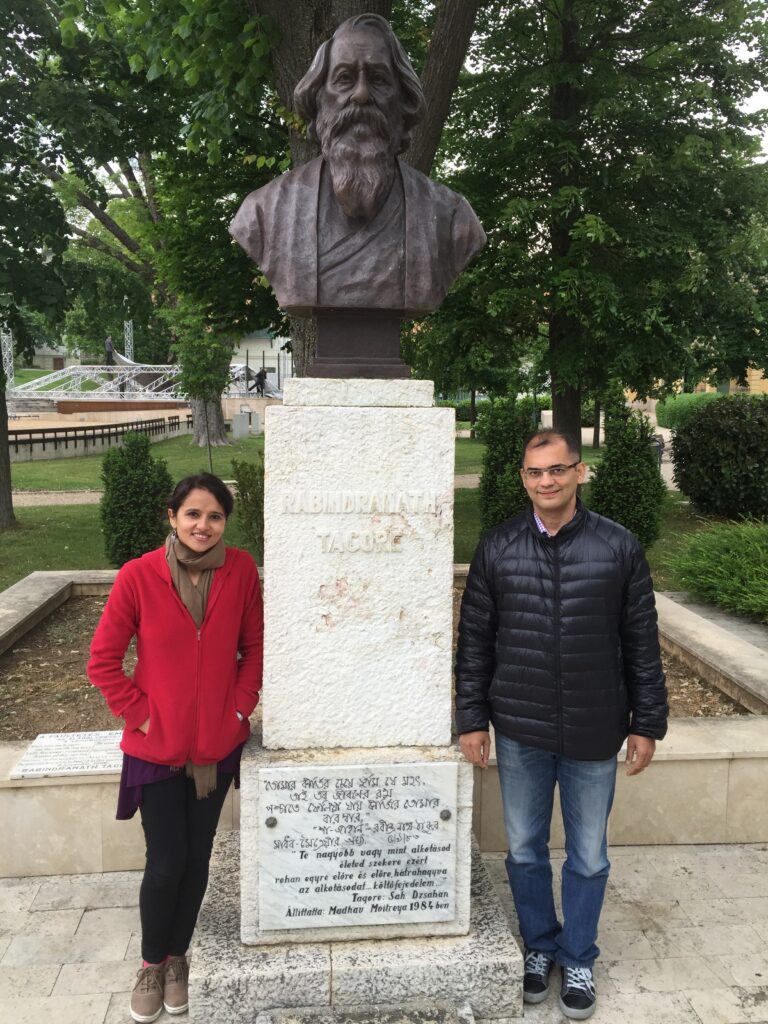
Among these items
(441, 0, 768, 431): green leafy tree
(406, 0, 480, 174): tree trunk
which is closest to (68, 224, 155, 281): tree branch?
(441, 0, 768, 431): green leafy tree

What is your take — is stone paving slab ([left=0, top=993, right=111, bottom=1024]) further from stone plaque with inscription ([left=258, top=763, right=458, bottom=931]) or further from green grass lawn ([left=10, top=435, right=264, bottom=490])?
green grass lawn ([left=10, top=435, right=264, bottom=490])

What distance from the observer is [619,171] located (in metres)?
10.1

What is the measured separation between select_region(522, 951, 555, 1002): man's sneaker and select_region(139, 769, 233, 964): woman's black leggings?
4.08ft

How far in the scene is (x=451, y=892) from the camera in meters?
3.04

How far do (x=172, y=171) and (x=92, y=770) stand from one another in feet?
29.3

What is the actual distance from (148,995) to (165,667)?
1.23 metres

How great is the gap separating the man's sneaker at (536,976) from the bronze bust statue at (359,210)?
2.44 m

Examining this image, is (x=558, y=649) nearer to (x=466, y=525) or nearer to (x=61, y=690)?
(x=61, y=690)

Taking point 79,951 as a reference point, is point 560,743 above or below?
above

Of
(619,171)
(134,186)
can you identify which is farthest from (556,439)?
(134,186)

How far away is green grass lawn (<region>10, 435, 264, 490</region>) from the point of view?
60.4 ft

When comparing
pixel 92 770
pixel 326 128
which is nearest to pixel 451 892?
pixel 92 770

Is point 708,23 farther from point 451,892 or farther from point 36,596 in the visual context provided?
point 451,892

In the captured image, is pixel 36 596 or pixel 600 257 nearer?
pixel 36 596
